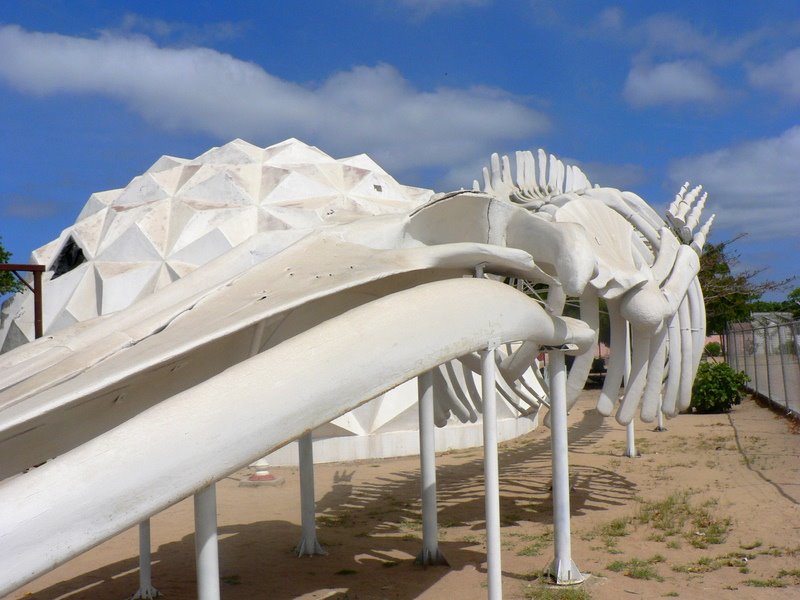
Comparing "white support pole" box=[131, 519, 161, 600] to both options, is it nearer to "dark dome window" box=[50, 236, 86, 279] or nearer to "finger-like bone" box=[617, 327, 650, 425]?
"finger-like bone" box=[617, 327, 650, 425]

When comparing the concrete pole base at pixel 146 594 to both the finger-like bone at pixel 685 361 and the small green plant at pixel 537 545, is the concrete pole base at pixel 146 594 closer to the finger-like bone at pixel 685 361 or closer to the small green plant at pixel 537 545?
the small green plant at pixel 537 545

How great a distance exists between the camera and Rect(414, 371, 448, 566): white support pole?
651 cm

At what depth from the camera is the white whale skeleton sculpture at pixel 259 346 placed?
7.70 feet

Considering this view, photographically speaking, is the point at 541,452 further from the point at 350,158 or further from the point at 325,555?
the point at 350,158

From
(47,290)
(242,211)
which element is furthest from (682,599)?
(47,290)

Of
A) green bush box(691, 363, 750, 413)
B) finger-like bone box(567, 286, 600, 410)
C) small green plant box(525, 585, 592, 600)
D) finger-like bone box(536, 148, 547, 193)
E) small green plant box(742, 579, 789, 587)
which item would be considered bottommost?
small green plant box(742, 579, 789, 587)

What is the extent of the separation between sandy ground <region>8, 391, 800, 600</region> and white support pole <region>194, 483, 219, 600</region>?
319cm

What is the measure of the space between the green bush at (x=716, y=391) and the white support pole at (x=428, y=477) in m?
13.0

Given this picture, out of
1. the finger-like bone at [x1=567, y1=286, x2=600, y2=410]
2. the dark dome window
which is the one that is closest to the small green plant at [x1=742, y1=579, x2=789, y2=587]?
the finger-like bone at [x1=567, y1=286, x2=600, y2=410]

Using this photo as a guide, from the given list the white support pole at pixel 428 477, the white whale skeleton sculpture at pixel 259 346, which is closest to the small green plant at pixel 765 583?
the white whale skeleton sculpture at pixel 259 346

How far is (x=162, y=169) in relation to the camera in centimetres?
1892

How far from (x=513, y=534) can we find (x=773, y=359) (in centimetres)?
1431

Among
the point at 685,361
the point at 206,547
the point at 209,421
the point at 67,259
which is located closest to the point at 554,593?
the point at 685,361

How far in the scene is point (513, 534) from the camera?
765 cm
